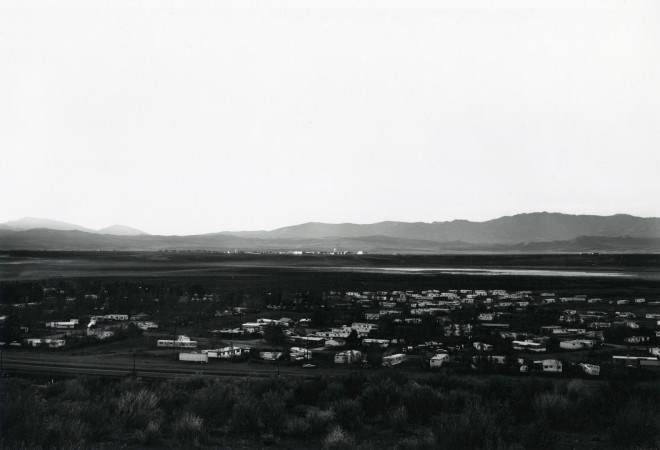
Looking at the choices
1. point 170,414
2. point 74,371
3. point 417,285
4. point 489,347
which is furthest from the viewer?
point 417,285

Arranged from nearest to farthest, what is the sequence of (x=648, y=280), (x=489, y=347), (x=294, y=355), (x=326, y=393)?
(x=326, y=393) → (x=294, y=355) → (x=489, y=347) → (x=648, y=280)

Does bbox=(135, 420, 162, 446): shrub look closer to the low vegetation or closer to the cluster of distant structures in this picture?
the low vegetation

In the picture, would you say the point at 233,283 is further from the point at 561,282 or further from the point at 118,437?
the point at 118,437

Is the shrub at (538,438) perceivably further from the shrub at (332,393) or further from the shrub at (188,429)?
the shrub at (188,429)

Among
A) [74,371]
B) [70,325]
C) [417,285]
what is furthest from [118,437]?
[417,285]

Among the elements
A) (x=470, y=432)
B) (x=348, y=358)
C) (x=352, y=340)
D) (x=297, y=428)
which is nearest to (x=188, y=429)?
(x=297, y=428)

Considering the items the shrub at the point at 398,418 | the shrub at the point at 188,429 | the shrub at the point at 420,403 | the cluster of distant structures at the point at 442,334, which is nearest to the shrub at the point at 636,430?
the shrub at the point at 420,403
